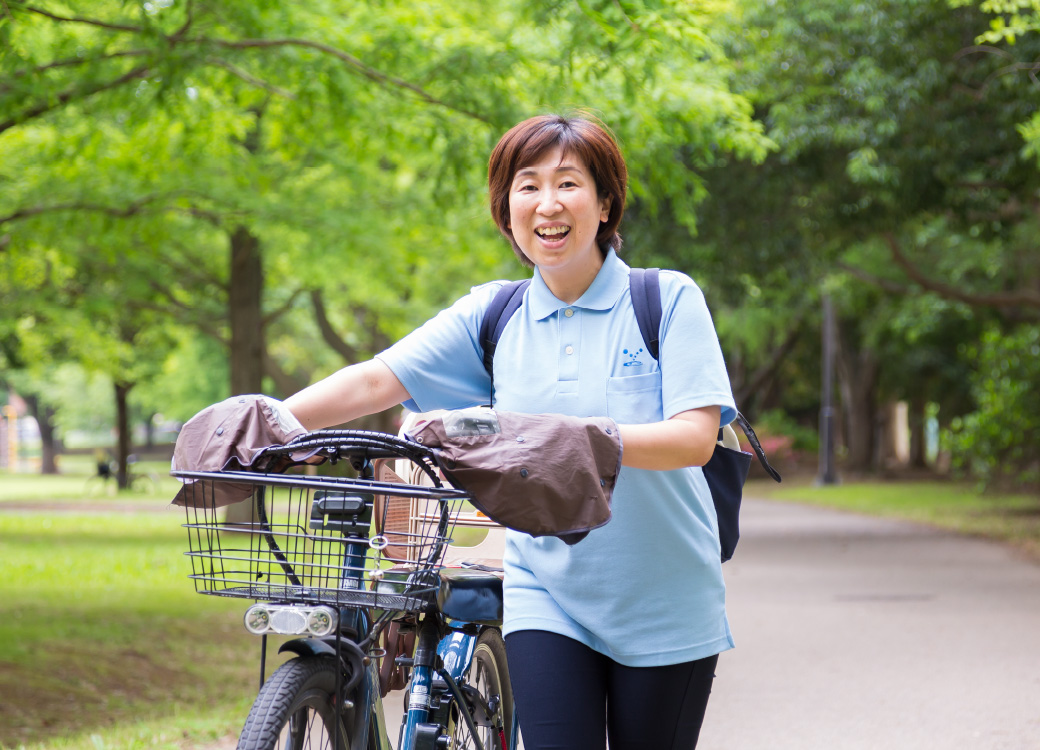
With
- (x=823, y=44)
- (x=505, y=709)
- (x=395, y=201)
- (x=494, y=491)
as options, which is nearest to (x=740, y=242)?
(x=823, y=44)

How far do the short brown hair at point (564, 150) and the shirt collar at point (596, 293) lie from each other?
4.2 inches

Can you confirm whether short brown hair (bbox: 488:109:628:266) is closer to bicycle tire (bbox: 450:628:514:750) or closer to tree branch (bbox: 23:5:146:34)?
bicycle tire (bbox: 450:628:514:750)

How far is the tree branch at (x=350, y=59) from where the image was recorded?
8117mm

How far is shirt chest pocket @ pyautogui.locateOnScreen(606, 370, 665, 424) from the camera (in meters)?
2.54

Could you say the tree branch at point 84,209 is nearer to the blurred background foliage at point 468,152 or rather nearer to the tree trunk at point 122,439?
the blurred background foliage at point 468,152

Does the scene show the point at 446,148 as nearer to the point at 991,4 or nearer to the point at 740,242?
the point at 991,4

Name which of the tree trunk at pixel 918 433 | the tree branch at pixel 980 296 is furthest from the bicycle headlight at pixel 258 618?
the tree trunk at pixel 918 433

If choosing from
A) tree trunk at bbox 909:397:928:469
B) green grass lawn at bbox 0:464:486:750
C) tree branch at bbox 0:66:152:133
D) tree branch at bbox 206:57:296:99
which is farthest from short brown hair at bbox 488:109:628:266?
tree trunk at bbox 909:397:928:469

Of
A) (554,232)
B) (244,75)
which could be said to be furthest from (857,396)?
(554,232)

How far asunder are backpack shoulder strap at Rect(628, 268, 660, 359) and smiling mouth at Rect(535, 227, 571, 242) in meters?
0.17

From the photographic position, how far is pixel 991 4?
8.93 meters

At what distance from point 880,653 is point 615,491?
6539 millimetres

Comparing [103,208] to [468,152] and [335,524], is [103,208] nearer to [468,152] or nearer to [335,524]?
[468,152]

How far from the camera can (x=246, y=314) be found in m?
17.4
